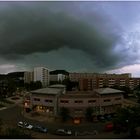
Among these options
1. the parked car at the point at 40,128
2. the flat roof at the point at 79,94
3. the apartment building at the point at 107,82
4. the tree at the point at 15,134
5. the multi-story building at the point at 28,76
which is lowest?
the tree at the point at 15,134

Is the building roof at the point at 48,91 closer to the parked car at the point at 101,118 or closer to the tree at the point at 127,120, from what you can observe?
the parked car at the point at 101,118

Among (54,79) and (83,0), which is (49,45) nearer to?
(54,79)

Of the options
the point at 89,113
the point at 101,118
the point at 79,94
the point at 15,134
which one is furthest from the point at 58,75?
the point at 15,134

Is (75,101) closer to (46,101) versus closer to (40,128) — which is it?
(46,101)

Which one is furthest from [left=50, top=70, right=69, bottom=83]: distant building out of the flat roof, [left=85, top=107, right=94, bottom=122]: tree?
[left=85, top=107, right=94, bottom=122]: tree

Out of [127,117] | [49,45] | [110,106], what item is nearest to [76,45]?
[49,45]

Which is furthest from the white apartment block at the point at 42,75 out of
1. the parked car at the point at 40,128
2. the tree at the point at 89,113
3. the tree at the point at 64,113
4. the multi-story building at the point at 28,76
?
the tree at the point at 89,113
